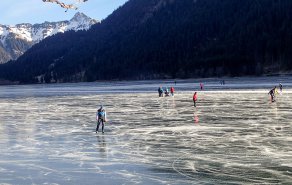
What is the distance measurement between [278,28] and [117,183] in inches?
6132

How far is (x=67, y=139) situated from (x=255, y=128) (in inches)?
346

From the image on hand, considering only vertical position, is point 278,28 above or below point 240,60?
above

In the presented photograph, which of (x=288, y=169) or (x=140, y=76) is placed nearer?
(x=288, y=169)

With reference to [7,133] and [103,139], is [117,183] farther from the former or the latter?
[7,133]

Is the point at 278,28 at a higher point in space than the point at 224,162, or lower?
higher

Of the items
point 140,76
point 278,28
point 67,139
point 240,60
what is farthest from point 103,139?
point 140,76

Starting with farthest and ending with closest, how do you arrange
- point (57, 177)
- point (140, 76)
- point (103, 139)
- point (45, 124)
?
point (140, 76), point (45, 124), point (103, 139), point (57, 177)

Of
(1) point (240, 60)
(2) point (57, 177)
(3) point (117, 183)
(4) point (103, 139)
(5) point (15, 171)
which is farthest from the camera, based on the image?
(1) point (240, 60)

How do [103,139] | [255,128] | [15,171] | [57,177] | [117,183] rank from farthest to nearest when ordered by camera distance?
[255,128] < [103,139] < [15,171] < [57,177] < [117,183]

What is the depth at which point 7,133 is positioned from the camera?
69.4ft

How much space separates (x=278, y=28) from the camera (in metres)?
157

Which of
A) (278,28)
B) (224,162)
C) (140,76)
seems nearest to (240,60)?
(278,28)

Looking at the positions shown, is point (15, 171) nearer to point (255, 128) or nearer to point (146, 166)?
point (146, 166)

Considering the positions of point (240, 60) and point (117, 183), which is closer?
point (117, 183)
